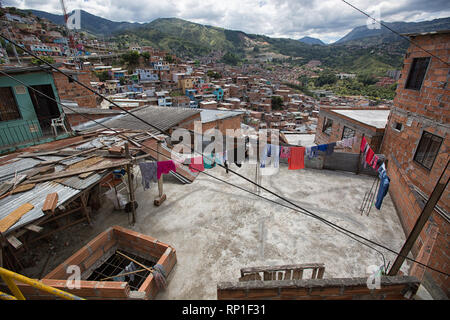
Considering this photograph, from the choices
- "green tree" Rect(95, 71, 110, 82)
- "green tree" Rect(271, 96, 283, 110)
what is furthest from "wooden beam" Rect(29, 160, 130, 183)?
"green tree" Rect(271, 96, 283, 110)

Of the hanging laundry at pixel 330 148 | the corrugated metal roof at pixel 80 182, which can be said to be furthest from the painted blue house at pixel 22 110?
the hanging laundry at pixel 330 148

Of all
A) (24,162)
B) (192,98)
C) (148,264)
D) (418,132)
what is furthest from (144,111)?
(192,98)

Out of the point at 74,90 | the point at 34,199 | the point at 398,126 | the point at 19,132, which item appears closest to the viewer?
the point at 34,199

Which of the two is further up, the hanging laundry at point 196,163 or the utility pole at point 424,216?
the utility pole at point 424,216

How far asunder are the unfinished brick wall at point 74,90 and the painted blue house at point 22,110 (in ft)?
3.01

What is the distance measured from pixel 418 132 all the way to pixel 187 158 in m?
10.1

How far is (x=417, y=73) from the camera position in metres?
8.88

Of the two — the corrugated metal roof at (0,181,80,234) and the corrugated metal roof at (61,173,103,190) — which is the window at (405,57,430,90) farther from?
the corrugated metal roof at (0,181,80,234)

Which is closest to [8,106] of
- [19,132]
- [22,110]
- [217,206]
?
[22,110]

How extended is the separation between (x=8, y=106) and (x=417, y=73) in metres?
18.3

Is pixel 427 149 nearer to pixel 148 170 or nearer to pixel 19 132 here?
pixel 148 170

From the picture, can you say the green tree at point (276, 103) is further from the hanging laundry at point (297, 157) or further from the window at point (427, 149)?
the hanging laundry at point (297, 157)

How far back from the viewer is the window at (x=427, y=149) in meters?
7.72
